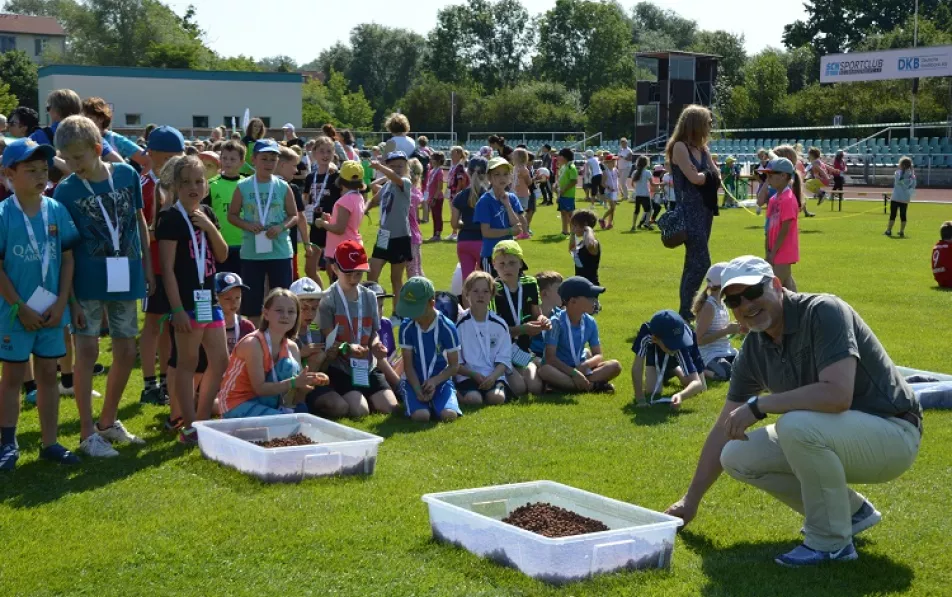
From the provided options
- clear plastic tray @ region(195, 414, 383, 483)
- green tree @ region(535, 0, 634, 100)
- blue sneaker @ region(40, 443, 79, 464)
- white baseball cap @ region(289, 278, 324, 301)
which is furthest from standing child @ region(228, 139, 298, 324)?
green tree @ region(535, 0, 634, 100)

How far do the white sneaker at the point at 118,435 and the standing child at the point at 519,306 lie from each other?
3090 mm

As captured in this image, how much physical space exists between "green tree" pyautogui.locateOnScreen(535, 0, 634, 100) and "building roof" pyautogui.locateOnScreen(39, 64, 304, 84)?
45.1 metres

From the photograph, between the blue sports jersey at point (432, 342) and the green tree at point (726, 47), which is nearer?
the blue sports jersey at point (432, 342)

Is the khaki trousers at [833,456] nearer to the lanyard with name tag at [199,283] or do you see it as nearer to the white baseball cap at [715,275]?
the white baseball cap at [715,275]

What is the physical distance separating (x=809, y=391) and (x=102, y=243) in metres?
4.25

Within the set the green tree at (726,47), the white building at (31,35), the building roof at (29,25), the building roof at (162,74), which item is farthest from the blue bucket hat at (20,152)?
the building roof at (29,25)

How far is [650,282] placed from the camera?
53.4ft

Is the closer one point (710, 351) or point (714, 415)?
point (714, 415)

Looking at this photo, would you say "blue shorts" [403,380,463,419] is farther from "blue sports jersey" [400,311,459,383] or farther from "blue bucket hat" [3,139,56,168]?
"blue bucket hat" [3,139,56,168]

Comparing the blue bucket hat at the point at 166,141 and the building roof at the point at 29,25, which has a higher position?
the building roof at the point at 29,25

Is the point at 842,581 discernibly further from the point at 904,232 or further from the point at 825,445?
the point at 904,232

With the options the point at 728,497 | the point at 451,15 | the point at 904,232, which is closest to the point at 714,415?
the point at 728,497

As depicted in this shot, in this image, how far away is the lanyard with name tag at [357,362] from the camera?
27.0 feet

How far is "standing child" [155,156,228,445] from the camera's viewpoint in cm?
711
